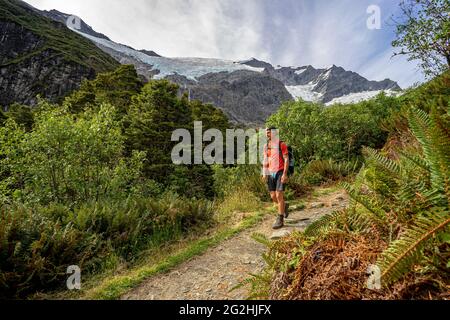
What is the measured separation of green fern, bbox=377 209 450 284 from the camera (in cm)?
143

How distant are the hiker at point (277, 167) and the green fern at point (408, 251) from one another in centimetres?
454

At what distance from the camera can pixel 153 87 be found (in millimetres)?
21328

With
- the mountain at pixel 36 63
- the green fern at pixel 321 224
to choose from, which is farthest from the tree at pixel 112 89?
the mountain at pixel 36 63

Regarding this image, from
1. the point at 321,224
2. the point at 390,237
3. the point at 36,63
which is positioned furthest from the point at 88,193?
the point at 36,63

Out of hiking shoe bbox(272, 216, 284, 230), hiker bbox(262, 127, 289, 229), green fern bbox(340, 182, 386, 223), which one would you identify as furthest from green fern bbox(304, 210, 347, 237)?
hiking shoe bbox(272, 216, 284, 230)

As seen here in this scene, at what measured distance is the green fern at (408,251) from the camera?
4.69 ft

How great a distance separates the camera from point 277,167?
619 cm

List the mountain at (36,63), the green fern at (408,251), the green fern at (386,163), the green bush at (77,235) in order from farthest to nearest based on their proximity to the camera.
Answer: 1. the mountain at (36,63)
2. the green bush at (77,235)
3. the green fern at (386,163)
4. the green fern at (408,251)

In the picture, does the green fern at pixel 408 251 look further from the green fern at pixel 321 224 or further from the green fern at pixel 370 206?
the green fern at pixel 321 224

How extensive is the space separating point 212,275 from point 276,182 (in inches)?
106

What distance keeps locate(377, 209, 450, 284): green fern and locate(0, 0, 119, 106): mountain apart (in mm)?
63241

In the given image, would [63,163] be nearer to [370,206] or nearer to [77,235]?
[77,235]
